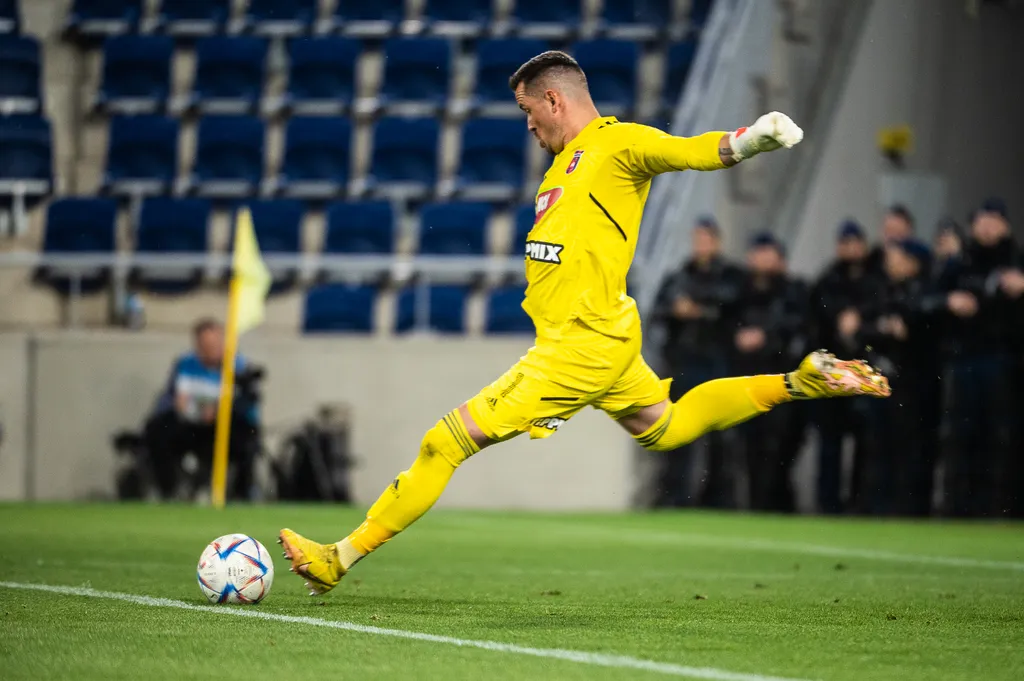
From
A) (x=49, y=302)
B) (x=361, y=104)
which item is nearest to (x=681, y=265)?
(x=361, y=104)

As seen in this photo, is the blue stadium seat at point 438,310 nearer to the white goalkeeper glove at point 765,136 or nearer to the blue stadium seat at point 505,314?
the blue stadium seat at point 505,314

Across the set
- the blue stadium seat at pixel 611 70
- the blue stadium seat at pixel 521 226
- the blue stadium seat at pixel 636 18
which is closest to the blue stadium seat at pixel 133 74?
the blue stadium seat at pixel 521 226

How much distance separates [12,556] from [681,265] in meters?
7.49

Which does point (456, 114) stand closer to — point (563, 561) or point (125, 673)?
point (563, 561)

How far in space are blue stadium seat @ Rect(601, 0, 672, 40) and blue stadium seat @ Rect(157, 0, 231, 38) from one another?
13.6 feet

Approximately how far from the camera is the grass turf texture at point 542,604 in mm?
4883

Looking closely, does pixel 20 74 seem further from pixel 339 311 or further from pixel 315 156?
pixel 339 311

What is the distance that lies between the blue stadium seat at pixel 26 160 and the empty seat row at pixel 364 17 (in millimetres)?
1675

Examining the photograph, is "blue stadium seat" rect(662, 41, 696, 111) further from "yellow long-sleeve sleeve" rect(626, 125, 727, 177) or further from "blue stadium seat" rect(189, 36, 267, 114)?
"yellow long-sleeve sleeve" rect(626, 125, 727, 177)

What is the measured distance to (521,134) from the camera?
55.5 feet

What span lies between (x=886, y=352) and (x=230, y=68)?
789cm

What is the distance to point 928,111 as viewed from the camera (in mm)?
17844

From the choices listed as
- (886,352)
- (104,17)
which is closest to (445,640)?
(886,352)

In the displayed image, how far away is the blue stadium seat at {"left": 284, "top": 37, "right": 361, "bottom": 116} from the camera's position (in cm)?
1744
